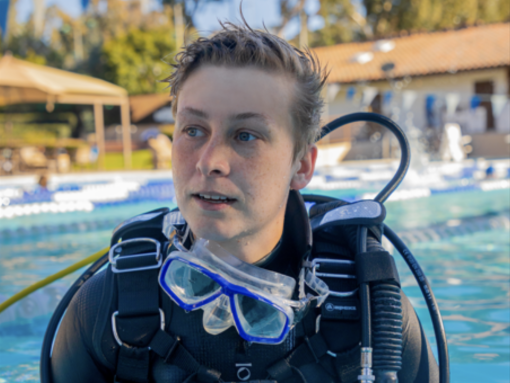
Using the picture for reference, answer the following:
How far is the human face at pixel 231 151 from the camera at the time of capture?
1.32 metres

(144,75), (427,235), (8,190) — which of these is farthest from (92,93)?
(144,75)

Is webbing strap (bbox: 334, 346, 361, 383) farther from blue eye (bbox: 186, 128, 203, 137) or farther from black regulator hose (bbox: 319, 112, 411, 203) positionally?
blue eye (bbox: 186, 128, 203, 137)

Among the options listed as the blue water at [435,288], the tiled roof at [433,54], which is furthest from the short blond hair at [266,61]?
the tiled roof at [433,54]

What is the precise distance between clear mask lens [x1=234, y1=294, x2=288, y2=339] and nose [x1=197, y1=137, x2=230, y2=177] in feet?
1.06

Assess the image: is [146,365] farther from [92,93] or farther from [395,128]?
[92,93]

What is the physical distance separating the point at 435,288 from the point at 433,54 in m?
16.8

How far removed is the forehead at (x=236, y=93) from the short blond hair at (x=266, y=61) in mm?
24

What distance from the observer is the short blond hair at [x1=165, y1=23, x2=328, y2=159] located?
139cm

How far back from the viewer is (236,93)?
1.35 meters

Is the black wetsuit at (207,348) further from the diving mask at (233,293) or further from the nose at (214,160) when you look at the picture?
the nose at (214,160)

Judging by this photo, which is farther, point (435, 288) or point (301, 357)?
point (435, 288)

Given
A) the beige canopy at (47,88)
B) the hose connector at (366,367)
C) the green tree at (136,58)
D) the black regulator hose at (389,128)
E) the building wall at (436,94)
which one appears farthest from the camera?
the green tree at (136,58)

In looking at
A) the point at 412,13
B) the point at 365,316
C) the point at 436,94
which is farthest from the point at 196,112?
the point at 412,13

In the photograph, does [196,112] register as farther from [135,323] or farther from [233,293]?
[135,323]
